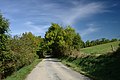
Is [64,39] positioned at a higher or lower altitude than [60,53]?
higher

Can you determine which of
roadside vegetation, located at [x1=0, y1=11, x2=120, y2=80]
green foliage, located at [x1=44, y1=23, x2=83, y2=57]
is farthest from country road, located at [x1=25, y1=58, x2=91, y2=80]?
green foliage, located at [x1=44, y1=23, x2=83, y2=57]

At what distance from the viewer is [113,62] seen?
28.7 meters

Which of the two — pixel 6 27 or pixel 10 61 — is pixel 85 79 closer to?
pixel 6 27

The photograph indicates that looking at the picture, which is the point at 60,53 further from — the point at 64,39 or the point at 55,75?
the point at 55,75

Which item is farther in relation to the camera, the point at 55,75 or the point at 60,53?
the point at 60,53

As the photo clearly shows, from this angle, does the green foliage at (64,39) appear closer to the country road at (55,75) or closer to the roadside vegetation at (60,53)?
the roadside vegetation at (60,53)

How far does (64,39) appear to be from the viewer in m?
83.6

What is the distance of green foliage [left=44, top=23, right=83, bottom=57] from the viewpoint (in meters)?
80.4

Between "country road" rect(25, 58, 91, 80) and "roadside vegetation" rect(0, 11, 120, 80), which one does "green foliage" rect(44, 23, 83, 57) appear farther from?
"country road" rect(25, 58, 91, 80)

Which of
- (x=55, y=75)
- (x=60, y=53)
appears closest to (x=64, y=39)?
(x=60, y=53)

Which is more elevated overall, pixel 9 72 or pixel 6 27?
pixel 6 27

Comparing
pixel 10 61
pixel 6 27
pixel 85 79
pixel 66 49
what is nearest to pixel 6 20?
pixel 6 27

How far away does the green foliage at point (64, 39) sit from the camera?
264ft

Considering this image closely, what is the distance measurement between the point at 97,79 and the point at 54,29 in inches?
2972
